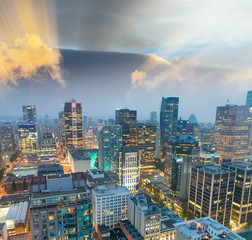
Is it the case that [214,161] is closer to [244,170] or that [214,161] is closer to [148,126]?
[244,170]

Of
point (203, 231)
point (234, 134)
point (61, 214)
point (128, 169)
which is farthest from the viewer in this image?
point (234, 134)

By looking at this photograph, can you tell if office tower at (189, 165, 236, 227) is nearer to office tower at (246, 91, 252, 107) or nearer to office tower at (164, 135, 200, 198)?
office tower at (164, 135, 200, 198)

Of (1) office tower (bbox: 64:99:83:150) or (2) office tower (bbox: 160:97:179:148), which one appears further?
(2) office tower (bbox: 160:97:179:148)

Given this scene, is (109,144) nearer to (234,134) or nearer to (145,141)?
(145,141)

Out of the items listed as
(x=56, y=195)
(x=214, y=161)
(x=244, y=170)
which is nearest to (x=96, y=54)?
(x=56, y=195)

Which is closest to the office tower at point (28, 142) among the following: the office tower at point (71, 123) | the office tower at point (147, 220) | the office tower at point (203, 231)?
the office tower at point (71, 123)

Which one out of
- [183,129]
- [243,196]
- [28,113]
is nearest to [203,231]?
[243,196]

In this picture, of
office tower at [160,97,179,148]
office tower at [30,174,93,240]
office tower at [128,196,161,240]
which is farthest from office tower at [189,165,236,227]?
office tower at [160,97,179,148]
